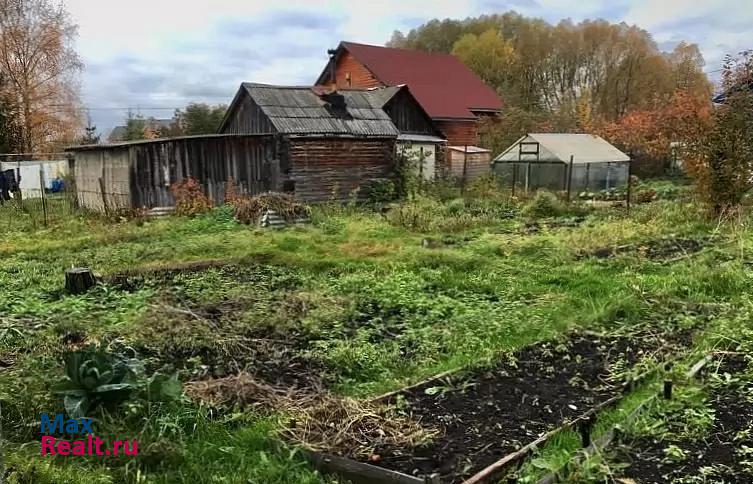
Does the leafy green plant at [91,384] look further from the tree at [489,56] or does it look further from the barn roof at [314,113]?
the tree at [489,56]

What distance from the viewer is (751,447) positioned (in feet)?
10.2

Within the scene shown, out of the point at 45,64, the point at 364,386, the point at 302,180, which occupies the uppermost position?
the point at 45,64

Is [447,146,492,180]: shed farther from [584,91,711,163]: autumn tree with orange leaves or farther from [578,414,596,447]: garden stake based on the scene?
[578,414,596,447]: garden stake

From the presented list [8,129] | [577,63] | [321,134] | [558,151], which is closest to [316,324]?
[321,134]

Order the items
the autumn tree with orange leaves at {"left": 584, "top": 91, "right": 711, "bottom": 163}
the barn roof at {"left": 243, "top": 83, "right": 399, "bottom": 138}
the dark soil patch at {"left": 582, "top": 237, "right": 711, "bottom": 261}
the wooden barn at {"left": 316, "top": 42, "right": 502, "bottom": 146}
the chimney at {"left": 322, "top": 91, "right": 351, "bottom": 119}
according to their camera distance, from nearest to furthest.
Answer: the dark soil patch at {"left": 582, "top": 237, "right": 711, "bottom": 261} < the barn roof at {"left": 243, "top": 83, "right": 399, "bottom": 138} < the chimney at {"left": 322, "top": 91, "right": 351, "bottom": 119} < the autumn tree with orange leaves at {"left": 584, "top": 91, "right": 711, "bottom": 163} < the wooden barn at {"left": 316, "top": 42, "right": 502, "bottom": 146}

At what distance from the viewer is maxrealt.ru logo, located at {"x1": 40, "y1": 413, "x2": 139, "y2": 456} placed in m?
3.22

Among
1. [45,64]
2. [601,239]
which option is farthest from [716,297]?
[45,64]

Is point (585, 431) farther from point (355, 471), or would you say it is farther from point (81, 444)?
point (81, 444)

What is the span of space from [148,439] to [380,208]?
13084mm

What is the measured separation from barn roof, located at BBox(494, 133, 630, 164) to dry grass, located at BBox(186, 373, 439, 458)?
17.6 m

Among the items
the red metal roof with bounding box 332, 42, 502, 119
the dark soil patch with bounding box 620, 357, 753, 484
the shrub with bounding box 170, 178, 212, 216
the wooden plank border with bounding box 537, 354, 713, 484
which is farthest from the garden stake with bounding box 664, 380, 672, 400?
the red metal roof with bounding box 332, 42, 502, 119

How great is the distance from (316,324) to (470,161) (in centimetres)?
2015

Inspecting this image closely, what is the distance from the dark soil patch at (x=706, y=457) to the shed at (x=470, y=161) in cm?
2061

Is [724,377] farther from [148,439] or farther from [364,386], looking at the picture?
[148,439]
